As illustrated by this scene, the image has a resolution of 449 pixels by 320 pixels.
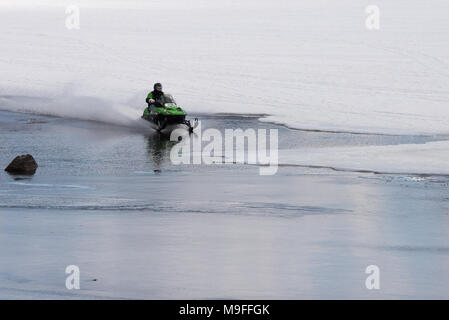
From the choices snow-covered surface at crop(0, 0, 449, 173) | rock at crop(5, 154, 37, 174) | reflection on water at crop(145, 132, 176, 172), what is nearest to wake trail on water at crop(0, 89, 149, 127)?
snow-covered surface at crop(0, 0, 449, 173)

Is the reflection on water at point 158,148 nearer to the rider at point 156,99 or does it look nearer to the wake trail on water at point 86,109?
the rider at point 156,99

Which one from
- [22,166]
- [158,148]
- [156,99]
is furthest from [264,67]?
[22,166]

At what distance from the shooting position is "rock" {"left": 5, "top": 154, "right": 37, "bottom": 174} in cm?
1741

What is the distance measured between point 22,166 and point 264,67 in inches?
1162

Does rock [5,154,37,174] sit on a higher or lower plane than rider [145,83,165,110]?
lower

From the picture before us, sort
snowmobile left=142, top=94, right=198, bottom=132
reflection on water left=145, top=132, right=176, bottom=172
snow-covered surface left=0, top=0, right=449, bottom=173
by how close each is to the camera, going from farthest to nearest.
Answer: snow-covered surface left=0, top=0, right=449, bottom=173 → snowmobile left=142, top=94, right=198, bottom=132 → reflection on water left=145, top=132, right=176, bottom=172

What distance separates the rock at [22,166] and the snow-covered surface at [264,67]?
5016 mm

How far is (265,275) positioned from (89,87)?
3093 cm

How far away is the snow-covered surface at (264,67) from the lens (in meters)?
28.2

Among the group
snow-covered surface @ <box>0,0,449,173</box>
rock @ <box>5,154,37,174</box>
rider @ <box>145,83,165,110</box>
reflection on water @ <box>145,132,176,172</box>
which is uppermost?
snow-covered surface @ <box>0,0,449,173</box>

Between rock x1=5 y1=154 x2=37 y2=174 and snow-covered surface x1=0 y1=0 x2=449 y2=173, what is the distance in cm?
502

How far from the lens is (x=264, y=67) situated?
152 feet

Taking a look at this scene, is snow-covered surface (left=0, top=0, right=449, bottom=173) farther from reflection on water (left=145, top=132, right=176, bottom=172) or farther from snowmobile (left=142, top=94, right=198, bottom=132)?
reflection on water (left=145, top=132, right=176, bottom=172)

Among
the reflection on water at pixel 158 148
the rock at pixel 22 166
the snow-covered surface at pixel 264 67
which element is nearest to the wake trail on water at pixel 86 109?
the snow-covered surface at pixel 264 67
